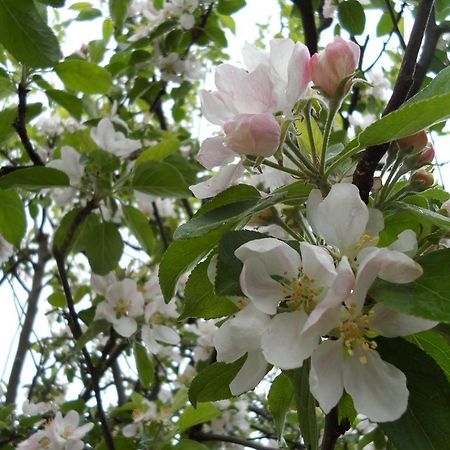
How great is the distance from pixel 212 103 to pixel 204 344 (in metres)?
1.94

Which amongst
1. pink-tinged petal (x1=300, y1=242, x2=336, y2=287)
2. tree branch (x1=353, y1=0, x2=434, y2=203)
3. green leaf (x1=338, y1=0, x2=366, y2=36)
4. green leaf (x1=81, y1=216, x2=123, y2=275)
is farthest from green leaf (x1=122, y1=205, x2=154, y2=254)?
pink-tinged petal (x1=300, y1=242, x2=336, y2=287)

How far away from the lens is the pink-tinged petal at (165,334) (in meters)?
1.89

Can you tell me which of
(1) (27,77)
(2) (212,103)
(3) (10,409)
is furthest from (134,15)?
(2) (212,103)

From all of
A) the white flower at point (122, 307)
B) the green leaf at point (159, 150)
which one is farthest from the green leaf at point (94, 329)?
the green leaf at point (159, 150)

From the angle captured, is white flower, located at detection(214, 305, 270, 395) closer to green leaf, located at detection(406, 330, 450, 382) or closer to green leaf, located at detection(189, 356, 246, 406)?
green leaf, located at detection(189, 356, 246, 406)

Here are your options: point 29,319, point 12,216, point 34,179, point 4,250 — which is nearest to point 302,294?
point 34,179

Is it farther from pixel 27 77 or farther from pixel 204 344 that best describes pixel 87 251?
pixel 204 344

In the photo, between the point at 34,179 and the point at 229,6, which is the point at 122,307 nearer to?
the point at 34,179

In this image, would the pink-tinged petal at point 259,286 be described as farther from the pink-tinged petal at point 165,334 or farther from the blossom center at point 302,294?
the pink-tinged petal at point 165,334

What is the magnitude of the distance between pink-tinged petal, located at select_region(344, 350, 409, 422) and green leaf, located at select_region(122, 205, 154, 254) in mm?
1407

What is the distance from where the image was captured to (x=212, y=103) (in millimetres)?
835

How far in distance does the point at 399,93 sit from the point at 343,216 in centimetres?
23

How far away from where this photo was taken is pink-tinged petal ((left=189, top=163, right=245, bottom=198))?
0.88 metres

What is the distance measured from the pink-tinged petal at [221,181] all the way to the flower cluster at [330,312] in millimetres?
128
